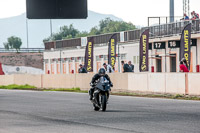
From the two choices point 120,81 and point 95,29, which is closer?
point 120,81

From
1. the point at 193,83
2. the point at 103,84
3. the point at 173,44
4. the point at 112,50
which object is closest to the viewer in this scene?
the point at 103,84

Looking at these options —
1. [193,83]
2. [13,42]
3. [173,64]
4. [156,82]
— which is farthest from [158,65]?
[13,42]

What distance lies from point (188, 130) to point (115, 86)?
22440 mm

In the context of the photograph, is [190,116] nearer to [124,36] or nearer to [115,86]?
[115,86]

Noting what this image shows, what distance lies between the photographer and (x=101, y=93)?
713 inches

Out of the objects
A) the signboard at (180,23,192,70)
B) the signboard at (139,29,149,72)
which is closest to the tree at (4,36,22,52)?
the signboard at (139,29,149,72)

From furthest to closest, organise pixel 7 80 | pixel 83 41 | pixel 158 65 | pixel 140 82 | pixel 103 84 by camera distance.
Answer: pixel 83 41 → pixel 158 65 → pixel 7 80 → pixel 140 82 → pixel 103 84

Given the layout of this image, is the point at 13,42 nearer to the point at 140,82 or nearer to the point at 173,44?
the point at 173,44

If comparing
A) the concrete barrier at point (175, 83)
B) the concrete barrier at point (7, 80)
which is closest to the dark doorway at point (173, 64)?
the concrete barrier at point (7, 80)

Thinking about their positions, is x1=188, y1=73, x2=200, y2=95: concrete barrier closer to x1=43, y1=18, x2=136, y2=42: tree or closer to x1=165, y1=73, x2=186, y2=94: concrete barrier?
x1=165, y1=73, x2=186, y2=94: concrete barrier

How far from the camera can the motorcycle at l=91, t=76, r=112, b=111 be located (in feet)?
59.0

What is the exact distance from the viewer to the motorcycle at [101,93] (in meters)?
18.0

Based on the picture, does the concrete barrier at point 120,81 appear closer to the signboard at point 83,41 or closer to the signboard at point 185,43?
the signboard at point 185,43

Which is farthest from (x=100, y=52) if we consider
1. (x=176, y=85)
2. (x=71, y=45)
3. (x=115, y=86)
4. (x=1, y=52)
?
(x=1, y=52)
